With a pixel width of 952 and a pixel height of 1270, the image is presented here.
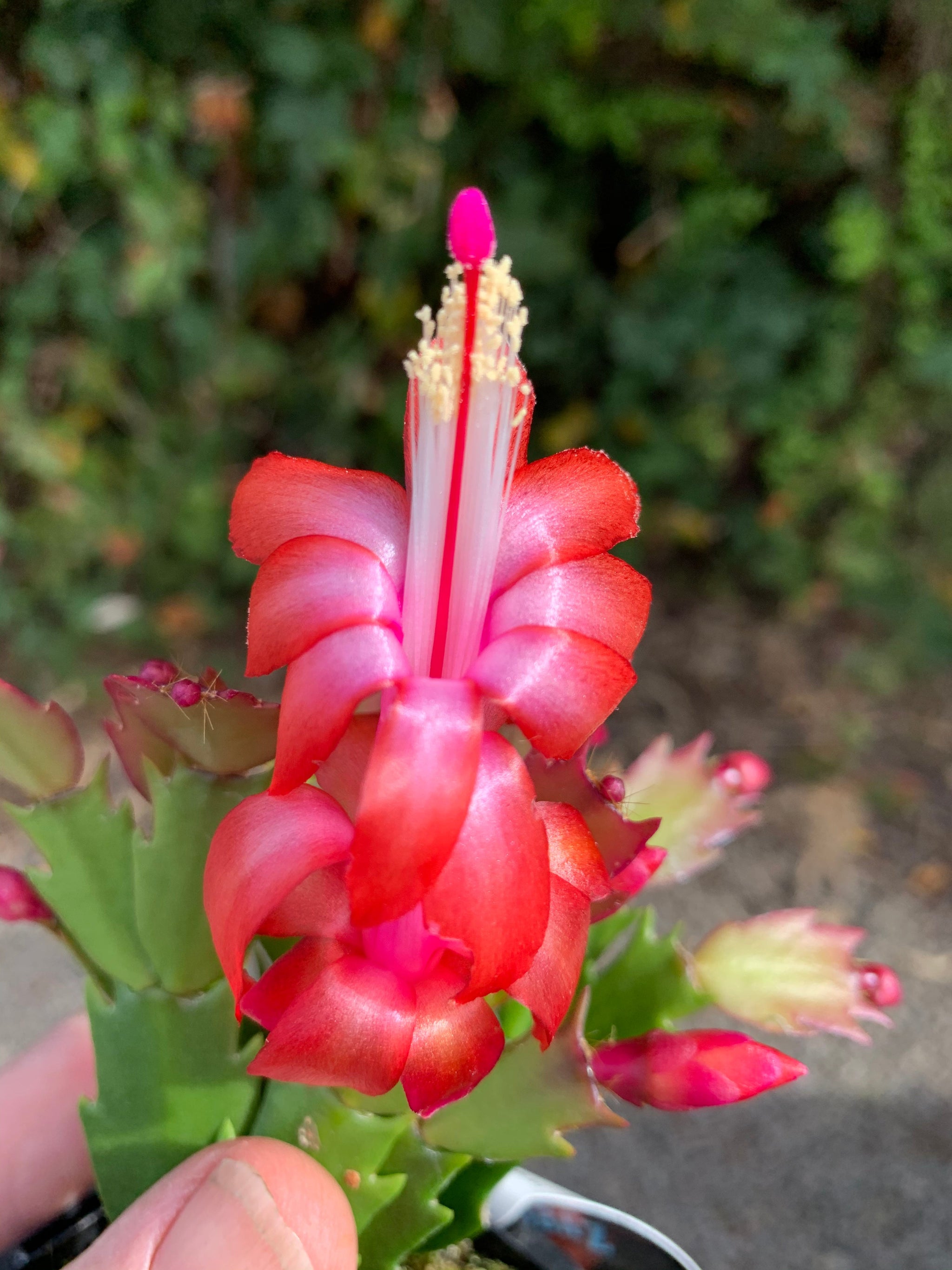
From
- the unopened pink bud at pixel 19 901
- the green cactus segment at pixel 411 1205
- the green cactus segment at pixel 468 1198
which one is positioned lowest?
the green cactus segment at pixel 468 1198

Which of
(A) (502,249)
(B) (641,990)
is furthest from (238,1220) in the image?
(A) (502,249)

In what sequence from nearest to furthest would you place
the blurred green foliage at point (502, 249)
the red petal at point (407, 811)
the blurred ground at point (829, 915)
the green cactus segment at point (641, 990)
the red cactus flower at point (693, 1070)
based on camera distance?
the red petal at point (407, 811) → the red cactus flower at point (693, 1070) → the green cactus segment at point (641, 990) → the blurred ground at point (829, 915) → the blurred green foliage at point (502, 249)

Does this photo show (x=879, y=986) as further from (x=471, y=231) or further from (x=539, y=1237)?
(x=471, y=231)

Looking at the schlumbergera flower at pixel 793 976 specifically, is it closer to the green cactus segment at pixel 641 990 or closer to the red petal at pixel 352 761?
the green cactus segment at pixel 641 990

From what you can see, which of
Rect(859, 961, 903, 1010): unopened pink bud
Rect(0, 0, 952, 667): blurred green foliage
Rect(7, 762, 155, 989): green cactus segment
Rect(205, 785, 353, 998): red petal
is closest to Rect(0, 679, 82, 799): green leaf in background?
Rect(7, 762, 155, 989): green cactus segment

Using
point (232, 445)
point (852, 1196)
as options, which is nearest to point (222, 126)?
point (232, 445)

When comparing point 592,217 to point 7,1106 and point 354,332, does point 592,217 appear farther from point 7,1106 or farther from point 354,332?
point 7,1106

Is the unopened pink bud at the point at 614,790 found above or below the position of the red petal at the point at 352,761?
below

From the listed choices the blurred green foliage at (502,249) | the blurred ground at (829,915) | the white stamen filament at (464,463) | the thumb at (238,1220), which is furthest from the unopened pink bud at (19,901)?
the blurred green foliage at (502,249)
